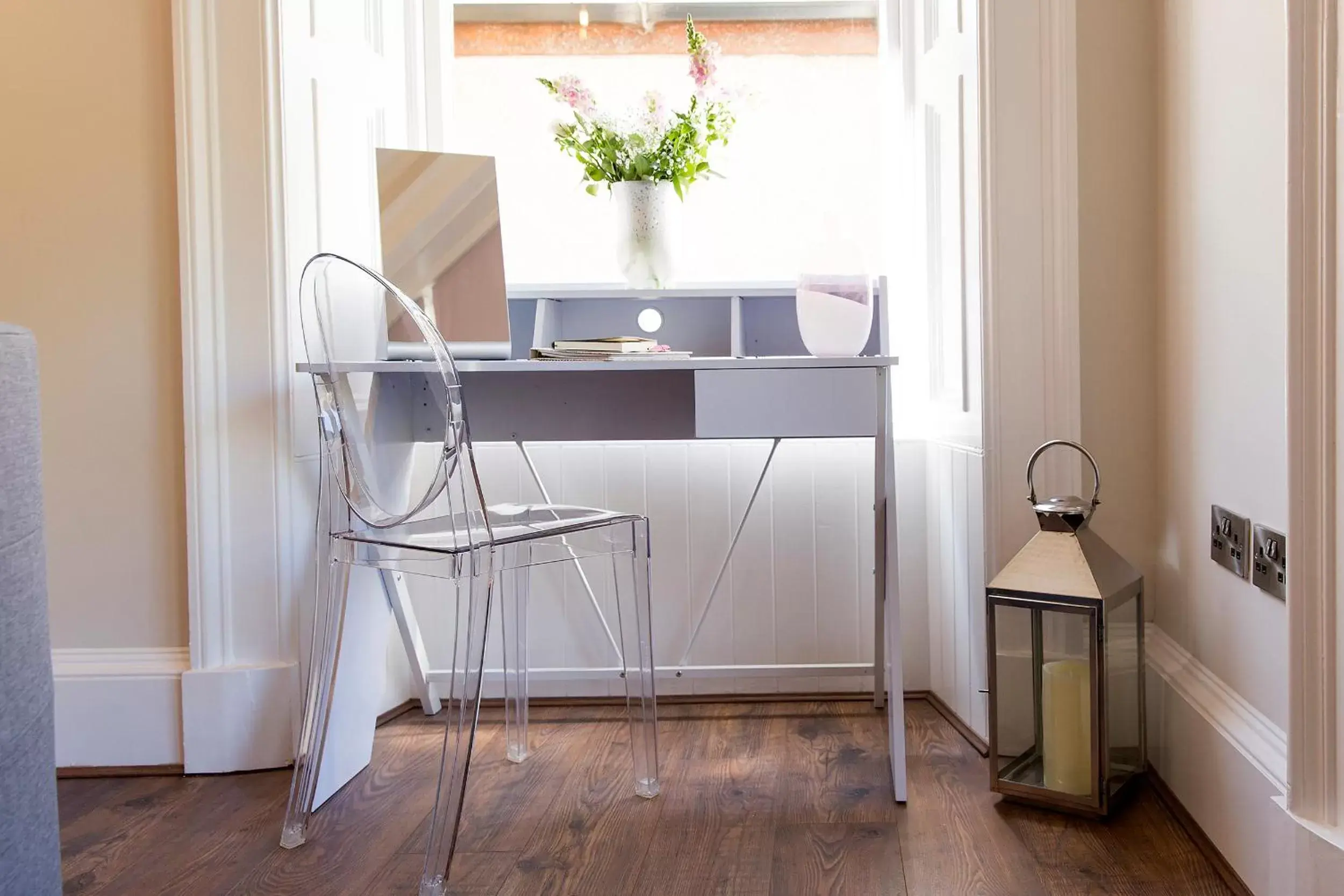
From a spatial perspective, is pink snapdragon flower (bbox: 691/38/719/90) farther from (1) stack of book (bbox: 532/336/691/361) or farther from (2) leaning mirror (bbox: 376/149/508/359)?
(1) stack of book (bbox: 532/336/691/361)

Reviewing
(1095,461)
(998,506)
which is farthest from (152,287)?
(1095,461)

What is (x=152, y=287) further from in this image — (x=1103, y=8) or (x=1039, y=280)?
(x=1103, y=8)

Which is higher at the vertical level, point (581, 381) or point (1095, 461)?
point (581, 381)

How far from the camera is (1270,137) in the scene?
143 centimetres

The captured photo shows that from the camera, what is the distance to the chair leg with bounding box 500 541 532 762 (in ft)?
6.90

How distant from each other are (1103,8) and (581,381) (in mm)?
1187

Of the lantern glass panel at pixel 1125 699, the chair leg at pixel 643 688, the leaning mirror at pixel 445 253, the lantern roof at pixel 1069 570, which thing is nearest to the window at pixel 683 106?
the leaning mirror at pixel 445 253

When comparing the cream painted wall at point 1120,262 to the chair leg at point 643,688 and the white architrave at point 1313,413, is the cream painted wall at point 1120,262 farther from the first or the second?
the chair leg at point 643,688

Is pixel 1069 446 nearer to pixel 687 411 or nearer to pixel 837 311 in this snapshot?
pixel 837 311

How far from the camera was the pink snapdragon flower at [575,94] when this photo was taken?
231 cm

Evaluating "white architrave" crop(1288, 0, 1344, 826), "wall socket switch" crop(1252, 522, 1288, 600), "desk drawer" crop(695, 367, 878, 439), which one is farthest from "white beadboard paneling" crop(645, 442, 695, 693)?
"white architrave" crop(1288, 0, 1344, 826)

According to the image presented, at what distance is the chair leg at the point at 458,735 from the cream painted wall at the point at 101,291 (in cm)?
76

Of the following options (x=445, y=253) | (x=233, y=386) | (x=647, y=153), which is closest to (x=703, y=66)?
(x=647, y=153)

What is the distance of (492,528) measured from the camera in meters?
1.71
